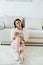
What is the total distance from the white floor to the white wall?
3.61 ft

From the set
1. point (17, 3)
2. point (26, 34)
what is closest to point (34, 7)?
point (17, 3)

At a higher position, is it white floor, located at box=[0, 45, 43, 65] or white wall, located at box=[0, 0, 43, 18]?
white wall, located at box=[0, 0, 43, 18]

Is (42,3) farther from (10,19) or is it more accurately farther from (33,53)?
(33,53)

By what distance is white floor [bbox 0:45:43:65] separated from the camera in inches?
107

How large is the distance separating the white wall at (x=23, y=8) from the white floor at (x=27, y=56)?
1.10m

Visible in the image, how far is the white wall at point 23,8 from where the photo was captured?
4.22 metres

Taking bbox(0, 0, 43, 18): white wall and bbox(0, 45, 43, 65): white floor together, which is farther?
bbox(0, 0, 43, 18): white wall

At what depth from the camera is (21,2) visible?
4219 millimetres

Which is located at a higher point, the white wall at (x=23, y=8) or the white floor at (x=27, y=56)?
the white wall at (x=23, y=8)

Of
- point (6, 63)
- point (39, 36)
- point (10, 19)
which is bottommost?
point (6, 63)

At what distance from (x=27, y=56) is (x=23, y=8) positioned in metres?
1.65

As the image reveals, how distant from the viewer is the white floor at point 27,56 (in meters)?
2.71

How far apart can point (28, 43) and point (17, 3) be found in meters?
1.20

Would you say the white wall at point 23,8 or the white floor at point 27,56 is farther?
the white wall at point 23,8
